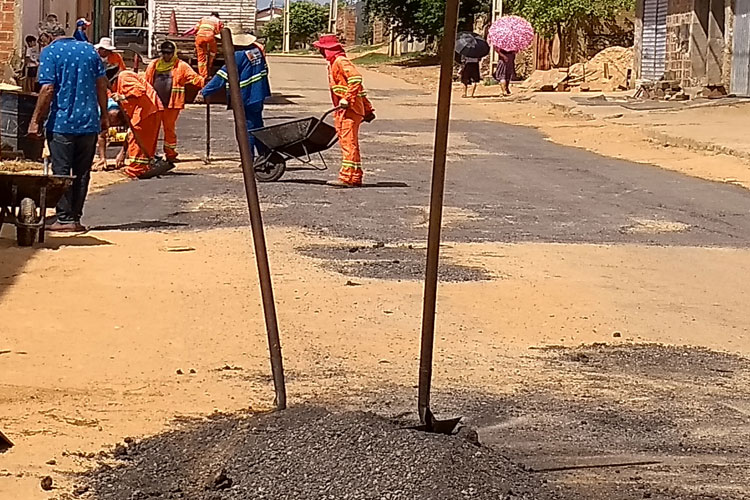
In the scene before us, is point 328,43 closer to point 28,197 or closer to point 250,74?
point 250,74

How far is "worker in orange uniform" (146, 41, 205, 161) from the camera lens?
1711 centimetres

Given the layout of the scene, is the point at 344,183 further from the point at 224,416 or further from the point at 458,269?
the point at 224,416

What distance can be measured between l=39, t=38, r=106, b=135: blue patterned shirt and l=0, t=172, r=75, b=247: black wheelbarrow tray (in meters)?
0.75

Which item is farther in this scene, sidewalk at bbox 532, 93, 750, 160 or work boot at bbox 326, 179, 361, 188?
sidewalk at bbox 532, 93, 750, 160

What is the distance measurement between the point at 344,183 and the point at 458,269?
5421 millimetres

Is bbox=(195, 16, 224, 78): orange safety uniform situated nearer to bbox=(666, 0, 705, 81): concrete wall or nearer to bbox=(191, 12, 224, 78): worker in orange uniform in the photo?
bbox=(191, 12, 224, 78): worker in orange uniform

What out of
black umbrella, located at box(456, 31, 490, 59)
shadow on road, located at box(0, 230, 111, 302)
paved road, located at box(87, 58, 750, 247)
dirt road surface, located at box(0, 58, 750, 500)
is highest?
black umbrella, located at box(456, 31, 490, 59)

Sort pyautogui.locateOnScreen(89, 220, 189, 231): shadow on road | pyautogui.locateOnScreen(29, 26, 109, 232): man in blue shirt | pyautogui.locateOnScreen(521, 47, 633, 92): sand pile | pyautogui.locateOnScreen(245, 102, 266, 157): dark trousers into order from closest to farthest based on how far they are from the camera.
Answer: pyautogui.locateOnScreen(29, 26, 109, 232): man in blue shirt, pyautogui.locateOnScreen(89, 220, 189, 231): shadow on road, pyautogui.locateOnScreen(245, 102, 266, 157): dark trousers, pyautogui.locateOnScreen(521, 47, 633, 92): sand pile

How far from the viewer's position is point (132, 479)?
497 cm

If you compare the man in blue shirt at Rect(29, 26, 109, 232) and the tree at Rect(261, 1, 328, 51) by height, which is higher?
the tree at Rect(261, 1, 328, 51)

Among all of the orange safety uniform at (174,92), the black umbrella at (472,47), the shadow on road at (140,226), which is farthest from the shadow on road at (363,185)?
the black umbrella at (472,47)

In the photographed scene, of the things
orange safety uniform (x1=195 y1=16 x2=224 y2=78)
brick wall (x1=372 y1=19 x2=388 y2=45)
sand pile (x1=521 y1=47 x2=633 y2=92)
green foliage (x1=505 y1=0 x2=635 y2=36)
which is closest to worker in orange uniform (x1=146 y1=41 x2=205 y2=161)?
orange safety uniform (x1=195 y1=16 x2=224 y2=78)

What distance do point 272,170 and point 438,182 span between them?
10.9 metres

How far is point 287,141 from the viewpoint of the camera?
603 inches
